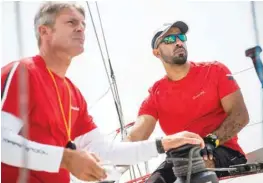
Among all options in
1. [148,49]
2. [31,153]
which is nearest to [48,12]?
[31,153]

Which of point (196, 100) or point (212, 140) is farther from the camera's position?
point (196, 100)

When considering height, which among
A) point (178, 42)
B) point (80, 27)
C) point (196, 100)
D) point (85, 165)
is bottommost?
point (196, 100)

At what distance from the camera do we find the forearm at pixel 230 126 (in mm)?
1350

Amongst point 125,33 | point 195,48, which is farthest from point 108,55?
point 195,48

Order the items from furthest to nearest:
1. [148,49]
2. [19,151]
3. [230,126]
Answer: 1. [148,49]
2. [230,126]
3. [19,151]

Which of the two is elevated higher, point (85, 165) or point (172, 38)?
point (172, 38)

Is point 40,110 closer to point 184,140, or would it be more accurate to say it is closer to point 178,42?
point 184,140

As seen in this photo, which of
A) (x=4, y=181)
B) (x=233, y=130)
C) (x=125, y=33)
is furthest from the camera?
(x=125, y=33)

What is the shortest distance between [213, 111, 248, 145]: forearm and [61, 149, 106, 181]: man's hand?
2.50 feet

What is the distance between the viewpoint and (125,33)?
288 cm

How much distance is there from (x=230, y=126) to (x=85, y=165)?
0.86m

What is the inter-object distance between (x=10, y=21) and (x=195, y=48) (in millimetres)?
1936

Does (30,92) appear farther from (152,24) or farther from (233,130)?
(152,24)

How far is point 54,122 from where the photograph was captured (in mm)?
815
